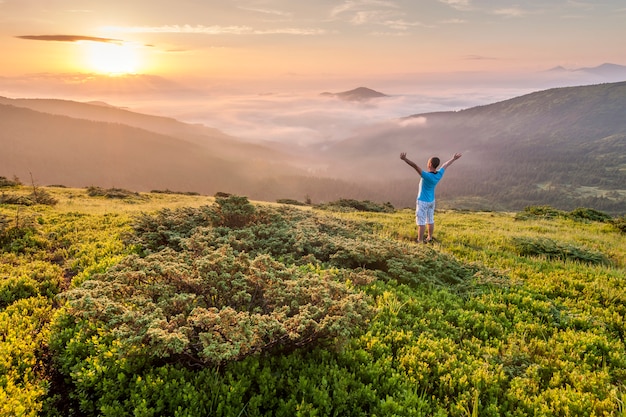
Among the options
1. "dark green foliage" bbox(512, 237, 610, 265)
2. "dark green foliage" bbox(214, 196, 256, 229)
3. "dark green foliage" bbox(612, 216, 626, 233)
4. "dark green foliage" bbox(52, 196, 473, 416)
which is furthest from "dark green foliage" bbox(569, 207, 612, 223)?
"dark green foliage" bbox(52, 196, 473, 416)

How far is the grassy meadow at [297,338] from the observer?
15.3 ft

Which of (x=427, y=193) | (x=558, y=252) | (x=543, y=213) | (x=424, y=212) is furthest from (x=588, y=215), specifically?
(x=427, y=193)

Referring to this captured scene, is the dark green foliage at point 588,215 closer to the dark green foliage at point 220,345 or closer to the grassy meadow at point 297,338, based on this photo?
the grassy meadow at point 297,338

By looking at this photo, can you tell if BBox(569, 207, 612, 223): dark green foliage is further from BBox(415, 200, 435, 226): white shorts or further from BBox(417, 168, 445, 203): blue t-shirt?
BBox(417, 168, 445, 203): blue t-shirt

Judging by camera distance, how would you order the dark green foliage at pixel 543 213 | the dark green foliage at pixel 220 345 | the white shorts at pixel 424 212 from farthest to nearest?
the dark green foliage at pixel 543 213 → the white shorts at pixel 424 212 → the dark green foliage at pixel 220 345

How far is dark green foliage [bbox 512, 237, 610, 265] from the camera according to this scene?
1218cm

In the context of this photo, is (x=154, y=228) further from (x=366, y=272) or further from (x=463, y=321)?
(x=463, y=321)

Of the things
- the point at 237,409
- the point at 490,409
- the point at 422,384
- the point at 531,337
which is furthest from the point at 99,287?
the point at 531,337

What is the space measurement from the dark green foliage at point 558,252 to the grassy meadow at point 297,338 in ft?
8.54

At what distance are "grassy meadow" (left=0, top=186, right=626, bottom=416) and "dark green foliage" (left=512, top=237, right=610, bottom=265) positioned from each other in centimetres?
260

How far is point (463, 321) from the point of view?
6934mm

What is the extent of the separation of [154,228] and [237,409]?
26.1 feet

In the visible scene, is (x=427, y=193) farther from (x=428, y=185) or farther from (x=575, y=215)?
(x=575, y=215)

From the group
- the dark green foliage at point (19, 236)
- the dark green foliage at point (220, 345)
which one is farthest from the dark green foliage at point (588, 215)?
the dark green foliage at point (19, 236)
